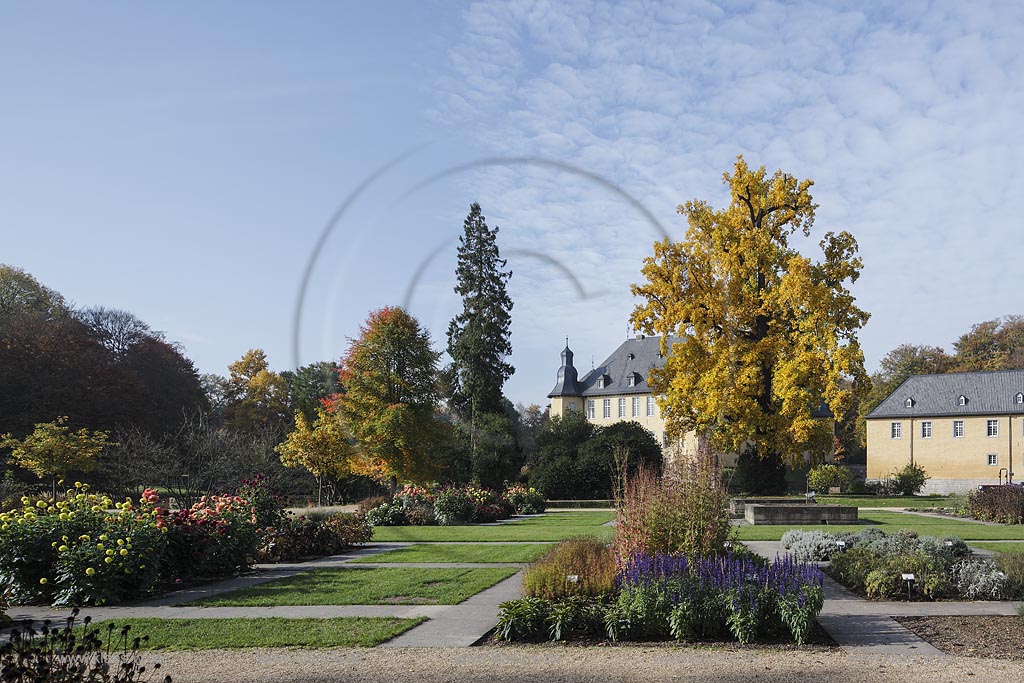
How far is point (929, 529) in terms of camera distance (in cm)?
2088

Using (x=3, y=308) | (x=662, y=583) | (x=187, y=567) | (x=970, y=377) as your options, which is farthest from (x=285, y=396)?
(x=662, y=583)

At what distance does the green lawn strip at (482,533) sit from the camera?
1952 cm

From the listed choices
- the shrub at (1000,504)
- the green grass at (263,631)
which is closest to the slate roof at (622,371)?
the shrub at (1000,504)

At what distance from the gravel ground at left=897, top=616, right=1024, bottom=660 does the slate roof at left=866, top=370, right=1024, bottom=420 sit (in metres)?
49.9

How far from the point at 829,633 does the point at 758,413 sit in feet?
72.9

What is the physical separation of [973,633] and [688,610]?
294 centimetres

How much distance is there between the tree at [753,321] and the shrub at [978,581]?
18.8 m

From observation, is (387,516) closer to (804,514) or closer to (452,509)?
(452,509)

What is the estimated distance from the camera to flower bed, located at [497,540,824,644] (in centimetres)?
819

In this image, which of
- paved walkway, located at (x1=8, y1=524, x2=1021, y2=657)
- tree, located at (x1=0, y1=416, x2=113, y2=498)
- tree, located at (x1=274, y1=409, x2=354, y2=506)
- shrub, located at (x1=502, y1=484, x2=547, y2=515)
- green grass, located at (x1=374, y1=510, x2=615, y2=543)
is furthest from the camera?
tree, located at (x1=274, y1=409, x2=354, y2=506)

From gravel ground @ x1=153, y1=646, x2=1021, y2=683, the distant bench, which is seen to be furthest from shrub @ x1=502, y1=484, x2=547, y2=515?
gravel ground @ x1=153, y1=646, x2=1021, y2=683

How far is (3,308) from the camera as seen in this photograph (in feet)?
161

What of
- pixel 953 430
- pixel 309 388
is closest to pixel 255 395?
pixel 309 388

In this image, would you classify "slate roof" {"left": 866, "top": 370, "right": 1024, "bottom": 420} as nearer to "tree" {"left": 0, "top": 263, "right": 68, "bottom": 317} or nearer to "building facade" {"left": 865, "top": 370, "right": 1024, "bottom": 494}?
"building facade" {"left": 865, "top": 370, "right": 1024, "bottom": 494}
